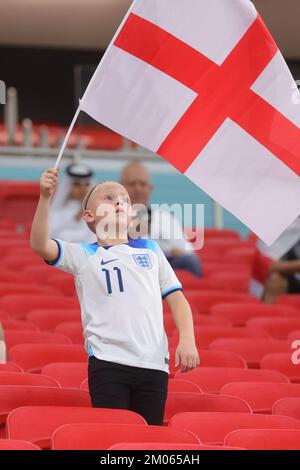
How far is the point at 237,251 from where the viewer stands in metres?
7.80

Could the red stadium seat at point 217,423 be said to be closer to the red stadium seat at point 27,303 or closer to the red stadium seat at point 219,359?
the red stadium seat at point 219,359

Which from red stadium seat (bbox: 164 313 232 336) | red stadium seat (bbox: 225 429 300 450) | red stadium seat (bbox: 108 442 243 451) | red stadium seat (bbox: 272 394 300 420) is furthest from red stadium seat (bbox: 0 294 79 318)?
red stadium seat (bbox: 108 442 243 451)

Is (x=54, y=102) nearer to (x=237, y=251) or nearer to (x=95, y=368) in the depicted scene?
(x=237, y=251)

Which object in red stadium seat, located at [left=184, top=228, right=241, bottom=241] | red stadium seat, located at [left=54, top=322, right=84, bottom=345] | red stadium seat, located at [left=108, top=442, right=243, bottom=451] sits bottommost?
red stadium seat, located at [left=184, top=228, right=241, bottom=241]

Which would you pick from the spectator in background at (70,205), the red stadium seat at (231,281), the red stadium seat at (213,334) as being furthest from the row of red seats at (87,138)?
the red stadium seat at (213,334)

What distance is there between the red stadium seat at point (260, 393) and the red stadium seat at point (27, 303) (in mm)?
1480

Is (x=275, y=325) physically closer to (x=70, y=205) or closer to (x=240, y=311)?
(x=240, y=311)

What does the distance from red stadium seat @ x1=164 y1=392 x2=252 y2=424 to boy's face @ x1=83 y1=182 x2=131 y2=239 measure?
608 millimetres

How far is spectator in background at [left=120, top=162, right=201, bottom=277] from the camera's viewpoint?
644 centimetres

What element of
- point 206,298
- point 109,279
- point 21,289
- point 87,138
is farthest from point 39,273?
point 87,138

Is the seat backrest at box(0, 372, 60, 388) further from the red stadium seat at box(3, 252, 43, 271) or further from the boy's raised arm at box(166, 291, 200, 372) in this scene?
the red stadium seat at box(3, 252, 43, 271)

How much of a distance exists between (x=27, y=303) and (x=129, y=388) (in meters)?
1.89

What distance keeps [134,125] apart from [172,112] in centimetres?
15

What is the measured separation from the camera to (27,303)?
5094 mm
